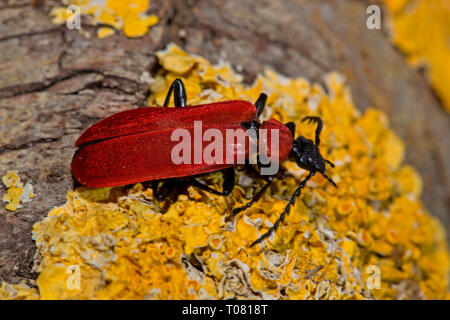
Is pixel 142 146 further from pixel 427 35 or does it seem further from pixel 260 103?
pixel 427 35

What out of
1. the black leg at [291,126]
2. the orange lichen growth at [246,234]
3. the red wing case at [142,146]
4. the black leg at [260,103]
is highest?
the black leg at [260,103]

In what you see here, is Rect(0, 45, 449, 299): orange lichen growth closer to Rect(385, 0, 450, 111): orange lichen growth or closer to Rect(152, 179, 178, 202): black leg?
Rect(152, 179, 178, 202): black leg

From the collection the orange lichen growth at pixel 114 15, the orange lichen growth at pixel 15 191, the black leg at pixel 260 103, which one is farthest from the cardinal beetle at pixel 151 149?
the orange lichen growth at pixel 114 15

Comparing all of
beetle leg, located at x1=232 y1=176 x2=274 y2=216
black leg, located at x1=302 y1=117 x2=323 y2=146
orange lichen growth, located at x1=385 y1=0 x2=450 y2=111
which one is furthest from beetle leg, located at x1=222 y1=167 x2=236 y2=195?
orange lichen growth, located at x1=385 y1=0 x2=450 y2=111

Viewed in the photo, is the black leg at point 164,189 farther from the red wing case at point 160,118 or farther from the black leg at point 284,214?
the black leg at point 284,214
